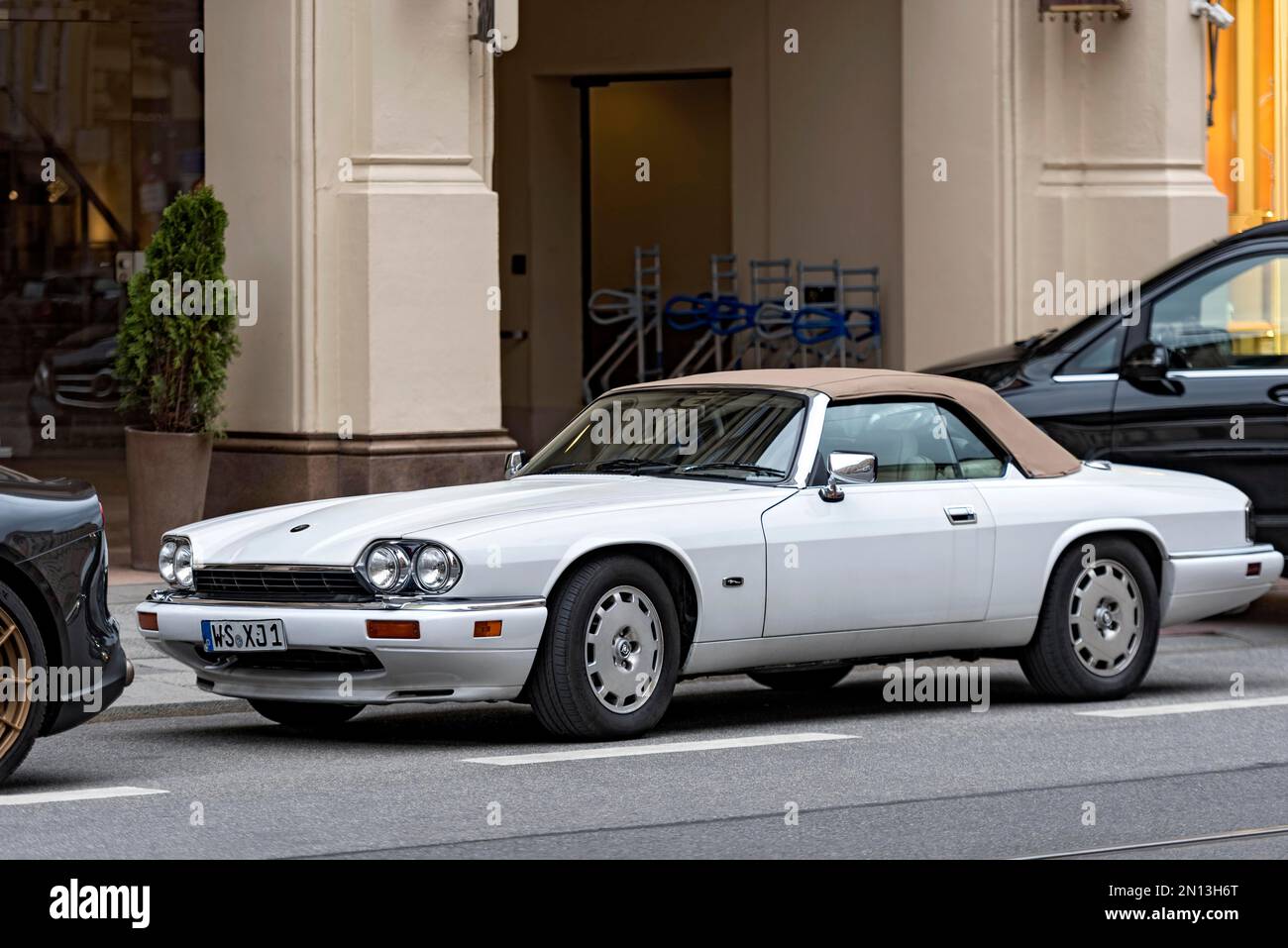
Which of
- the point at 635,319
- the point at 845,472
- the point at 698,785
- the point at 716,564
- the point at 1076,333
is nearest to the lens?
the point at 698,785

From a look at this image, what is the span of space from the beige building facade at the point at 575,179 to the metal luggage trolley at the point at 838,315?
0.22 m

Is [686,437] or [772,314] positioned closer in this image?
[686,437]

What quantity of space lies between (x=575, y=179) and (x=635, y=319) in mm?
1558

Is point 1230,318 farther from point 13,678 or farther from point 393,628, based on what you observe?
point 13,678

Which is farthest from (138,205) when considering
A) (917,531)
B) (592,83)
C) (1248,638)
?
(917,531)

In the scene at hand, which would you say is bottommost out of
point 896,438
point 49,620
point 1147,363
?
point 49,620

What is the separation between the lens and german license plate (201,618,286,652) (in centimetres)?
788

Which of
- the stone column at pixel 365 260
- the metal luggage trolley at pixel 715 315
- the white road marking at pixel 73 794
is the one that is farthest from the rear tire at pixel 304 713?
the metal luggage trolley at pixel 715 315

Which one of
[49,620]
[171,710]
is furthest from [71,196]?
Result: [49,620]

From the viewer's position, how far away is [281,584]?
26.2 ft

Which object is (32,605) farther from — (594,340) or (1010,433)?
(594,340)

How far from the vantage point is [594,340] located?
2250 cm

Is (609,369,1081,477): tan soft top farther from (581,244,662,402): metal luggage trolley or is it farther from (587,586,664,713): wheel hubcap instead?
(581,244,662,402): metal luggage trolley
